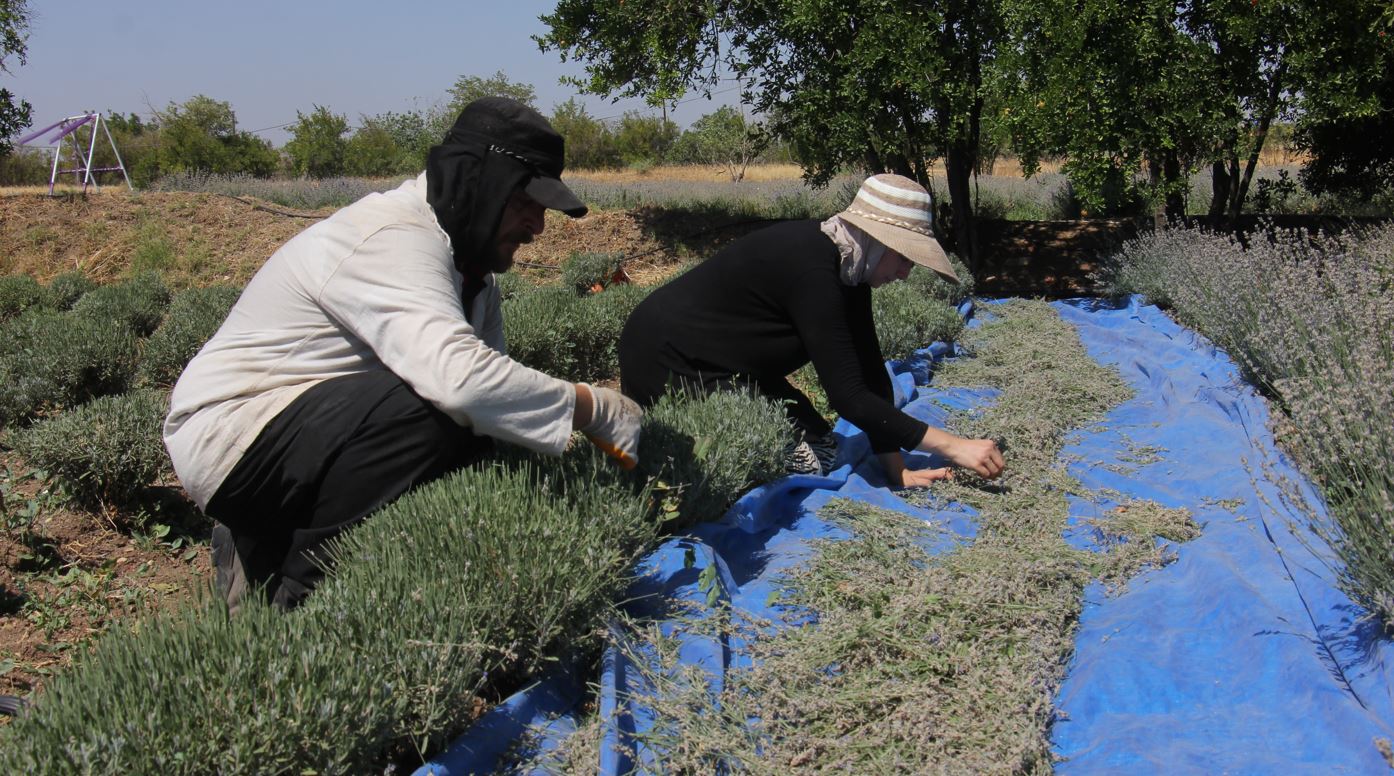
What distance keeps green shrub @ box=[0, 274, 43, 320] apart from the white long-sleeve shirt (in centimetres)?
871

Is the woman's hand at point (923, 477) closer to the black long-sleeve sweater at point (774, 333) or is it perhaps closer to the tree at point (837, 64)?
the black long-sleeve sweater at point (774, 333)

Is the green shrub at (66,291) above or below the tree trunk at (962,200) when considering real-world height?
below

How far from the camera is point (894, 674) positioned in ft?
7.30

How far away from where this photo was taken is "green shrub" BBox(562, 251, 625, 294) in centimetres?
1016

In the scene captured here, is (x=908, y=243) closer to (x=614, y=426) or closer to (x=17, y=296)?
(x=614, y=426)

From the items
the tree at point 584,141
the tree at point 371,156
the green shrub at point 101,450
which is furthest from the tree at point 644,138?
the green shrub at point 101,450

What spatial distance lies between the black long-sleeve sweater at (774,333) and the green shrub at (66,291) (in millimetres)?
8435

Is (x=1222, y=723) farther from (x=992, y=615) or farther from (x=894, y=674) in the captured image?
(x=894, y=674)

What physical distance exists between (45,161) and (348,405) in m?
44.8

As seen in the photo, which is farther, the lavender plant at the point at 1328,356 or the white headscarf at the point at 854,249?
the white headscarf at the point at 854,249

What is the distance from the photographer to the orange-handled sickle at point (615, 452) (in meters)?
2.38

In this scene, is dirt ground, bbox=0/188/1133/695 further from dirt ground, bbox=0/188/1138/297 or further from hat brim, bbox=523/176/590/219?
hat brim, bbox=523/176/590/219

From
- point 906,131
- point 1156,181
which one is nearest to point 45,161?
point 906,131

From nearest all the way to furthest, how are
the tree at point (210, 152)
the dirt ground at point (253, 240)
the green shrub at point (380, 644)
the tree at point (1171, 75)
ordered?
the green shrub at point (380, 644), the tree at point (1171, 75), the dirt ground at point (253, 240), the tree at point (210, 152)
